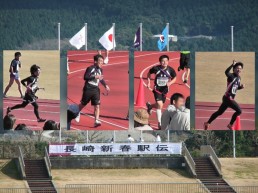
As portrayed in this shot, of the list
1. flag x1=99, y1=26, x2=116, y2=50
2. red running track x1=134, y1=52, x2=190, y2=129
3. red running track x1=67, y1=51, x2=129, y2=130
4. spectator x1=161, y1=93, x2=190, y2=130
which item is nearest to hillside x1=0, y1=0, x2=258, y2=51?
flag x1=99, y1=26, x2=116, y2=50

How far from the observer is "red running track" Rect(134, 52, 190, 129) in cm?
7562

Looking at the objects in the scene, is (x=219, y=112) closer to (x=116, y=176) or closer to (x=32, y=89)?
(x=116, y=176)

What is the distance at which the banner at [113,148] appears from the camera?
73.5m

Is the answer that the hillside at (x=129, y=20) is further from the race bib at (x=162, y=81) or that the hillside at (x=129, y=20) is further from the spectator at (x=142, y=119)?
the race bib at (x=162, y=81)

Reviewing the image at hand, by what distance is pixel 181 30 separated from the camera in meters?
185

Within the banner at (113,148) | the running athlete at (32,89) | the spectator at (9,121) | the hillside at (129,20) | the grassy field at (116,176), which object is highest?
the hillside at (129,20)

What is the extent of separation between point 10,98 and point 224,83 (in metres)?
10.5

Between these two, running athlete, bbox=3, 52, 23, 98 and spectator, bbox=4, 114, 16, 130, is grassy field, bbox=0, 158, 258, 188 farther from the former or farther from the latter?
running athlete, bbox=3, 52, 23, 98

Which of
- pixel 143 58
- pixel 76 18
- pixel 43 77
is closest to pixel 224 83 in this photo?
pixel 143 58

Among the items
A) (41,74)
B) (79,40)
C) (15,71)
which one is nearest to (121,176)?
(41,74)

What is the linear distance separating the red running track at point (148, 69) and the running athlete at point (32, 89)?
189 inches

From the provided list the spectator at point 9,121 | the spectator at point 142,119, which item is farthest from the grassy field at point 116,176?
the spectator at point 9,121

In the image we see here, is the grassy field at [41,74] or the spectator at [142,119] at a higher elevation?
the grassy field at [41,74]

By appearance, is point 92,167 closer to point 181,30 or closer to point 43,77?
point 43,77
